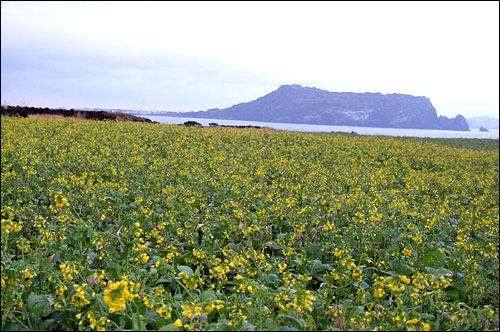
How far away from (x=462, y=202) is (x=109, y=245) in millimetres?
7808

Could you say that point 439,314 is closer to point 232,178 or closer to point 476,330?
point 476,330

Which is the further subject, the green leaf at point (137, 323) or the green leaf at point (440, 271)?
the green leaf at point (440, 271)

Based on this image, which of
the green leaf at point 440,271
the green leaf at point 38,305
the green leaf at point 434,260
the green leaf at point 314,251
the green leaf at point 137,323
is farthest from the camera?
the green leaf at point 314,251

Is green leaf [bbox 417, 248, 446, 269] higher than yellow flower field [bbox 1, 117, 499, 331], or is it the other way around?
yellow flower field [bbox 1, 117, 499, 331]

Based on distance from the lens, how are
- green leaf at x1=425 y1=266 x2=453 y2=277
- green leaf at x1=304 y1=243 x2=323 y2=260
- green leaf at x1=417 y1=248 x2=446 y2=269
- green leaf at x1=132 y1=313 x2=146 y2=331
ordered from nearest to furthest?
green leaf at x1=132 y1=313 x2=146 y2=331, green leaf at x1=425 y1=266 x2=453 y2=277, green leaf at x1=417 y1=248 x2=446 y2=269, green leaf at x1=304 y1=243 x2=323 y2=260

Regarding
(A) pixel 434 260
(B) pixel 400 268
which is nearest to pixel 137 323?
(B) pixel 400 268

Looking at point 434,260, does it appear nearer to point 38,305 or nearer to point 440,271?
point 440,271

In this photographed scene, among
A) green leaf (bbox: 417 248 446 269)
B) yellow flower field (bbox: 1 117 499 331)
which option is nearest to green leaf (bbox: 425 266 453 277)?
yellow flower field (bbox: 1 117 499 331)


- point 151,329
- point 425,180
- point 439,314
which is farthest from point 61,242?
point 425,180

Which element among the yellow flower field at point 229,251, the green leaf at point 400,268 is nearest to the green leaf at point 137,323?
the yellow flower field at point 229,251

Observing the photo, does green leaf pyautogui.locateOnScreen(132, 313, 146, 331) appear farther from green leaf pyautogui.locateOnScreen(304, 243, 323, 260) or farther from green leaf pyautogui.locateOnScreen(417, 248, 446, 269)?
green leaf pyautogui.locateOnScreen(417, 248, 446, 269)

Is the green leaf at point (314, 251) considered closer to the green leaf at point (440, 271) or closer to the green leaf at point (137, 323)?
the green leaf at point (440, 271)

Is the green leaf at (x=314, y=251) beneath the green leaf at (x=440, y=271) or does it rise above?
above

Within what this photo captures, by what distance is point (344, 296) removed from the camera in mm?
3717
